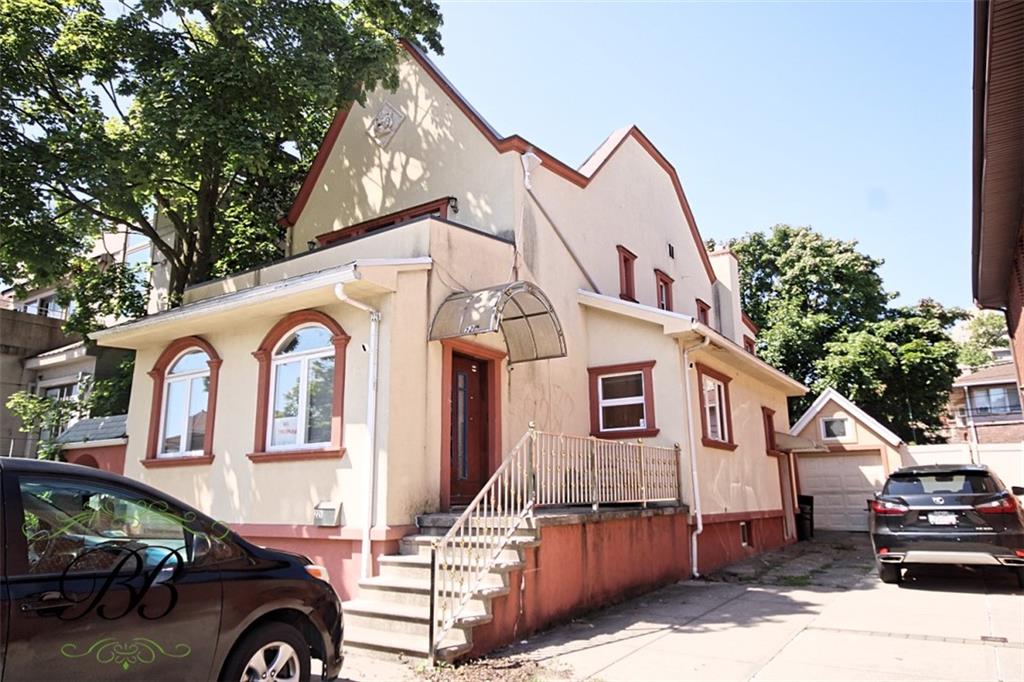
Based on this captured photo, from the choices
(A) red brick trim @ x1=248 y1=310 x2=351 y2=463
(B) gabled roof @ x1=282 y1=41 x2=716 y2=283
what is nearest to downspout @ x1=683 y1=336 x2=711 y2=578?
(B) gabled roof @ x1=282 y1=41 x2=716 y2=283

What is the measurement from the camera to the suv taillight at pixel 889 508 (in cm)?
916

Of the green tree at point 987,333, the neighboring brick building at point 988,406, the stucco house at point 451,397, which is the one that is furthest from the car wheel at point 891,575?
the green tree at point 987,333

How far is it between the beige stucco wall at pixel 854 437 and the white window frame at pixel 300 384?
1641 centimetres

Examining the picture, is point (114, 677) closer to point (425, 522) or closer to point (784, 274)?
point (425, 522)

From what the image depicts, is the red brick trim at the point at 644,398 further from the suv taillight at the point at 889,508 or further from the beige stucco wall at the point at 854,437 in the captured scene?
the beige stucco wall at the point at 854,437

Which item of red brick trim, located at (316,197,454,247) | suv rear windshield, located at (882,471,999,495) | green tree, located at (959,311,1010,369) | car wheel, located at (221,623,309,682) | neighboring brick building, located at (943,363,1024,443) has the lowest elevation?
car wheel, located at (221,623,309,682)

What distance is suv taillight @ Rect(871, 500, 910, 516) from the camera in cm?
916

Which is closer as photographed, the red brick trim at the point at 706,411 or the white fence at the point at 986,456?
the red brick trim at the point at 706,411

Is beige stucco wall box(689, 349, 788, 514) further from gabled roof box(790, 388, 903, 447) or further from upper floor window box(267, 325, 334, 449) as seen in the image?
upper floor window box(267, 325, 334, 449)

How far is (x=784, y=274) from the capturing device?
30.9 meters

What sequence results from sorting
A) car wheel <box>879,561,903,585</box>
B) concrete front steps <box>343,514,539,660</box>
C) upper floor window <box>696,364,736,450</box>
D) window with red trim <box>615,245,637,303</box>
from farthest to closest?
window with red trim <box>615,245,637,303</box>, upper floor window <box>696,364,736,450</box>, car wheel <box>879,561,903,585</box>, concrete front steps <box>343,514,539,660</box>

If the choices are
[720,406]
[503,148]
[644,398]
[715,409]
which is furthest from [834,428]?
[503,148]

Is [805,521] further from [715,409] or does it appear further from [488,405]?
[488,405]

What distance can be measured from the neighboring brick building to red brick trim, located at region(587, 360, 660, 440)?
33.6 metres
